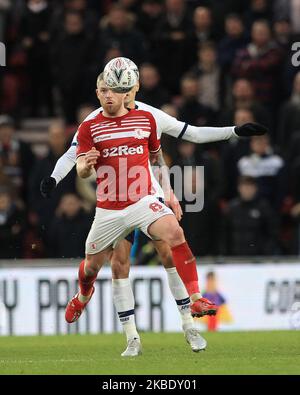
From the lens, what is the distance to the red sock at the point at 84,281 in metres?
13.1

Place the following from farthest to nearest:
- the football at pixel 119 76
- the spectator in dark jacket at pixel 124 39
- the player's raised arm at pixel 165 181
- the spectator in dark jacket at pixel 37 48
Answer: the spectator in dark jacket at pixel 37 48 < the spectator in dark jacket at pixel 124 39 < the player's raised arm at pixel 165 181 < the football at pixel 119 76

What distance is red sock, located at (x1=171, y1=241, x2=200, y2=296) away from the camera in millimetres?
12398

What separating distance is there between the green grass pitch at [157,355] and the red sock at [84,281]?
26.4 inches

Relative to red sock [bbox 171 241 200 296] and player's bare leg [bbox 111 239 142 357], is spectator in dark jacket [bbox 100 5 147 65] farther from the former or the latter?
red sock [bbox 171 241 200 296]

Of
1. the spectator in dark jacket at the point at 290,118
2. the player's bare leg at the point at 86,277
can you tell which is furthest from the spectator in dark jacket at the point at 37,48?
the player's bare leg at the point at 86,277

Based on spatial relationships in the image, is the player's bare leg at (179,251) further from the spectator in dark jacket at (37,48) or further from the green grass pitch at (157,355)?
the spectator in dark jacket at (37,48)

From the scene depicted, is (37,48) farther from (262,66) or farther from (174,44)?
(262,66)

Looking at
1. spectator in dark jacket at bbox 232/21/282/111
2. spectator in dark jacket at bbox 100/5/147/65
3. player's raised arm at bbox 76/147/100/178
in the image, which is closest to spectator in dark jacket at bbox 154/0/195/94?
spectator in dark jacket at bbox 100/5/147/65

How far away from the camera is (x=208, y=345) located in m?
14.4

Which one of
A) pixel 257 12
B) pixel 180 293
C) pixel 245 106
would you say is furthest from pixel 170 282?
pixel 257 12

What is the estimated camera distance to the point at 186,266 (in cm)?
1241

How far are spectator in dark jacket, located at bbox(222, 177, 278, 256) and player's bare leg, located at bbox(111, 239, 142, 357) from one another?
21.2ft
